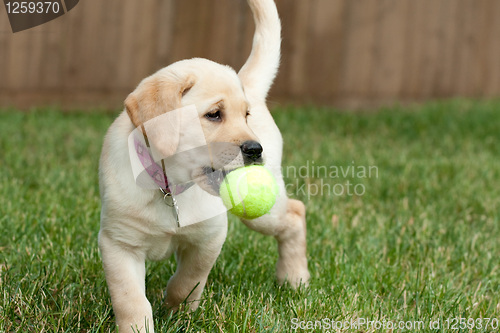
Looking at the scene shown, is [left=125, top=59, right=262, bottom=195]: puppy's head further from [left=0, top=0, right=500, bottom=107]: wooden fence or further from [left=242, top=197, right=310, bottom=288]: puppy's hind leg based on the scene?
[left=0, top=0, right=500, bottom=107]: wooden fence

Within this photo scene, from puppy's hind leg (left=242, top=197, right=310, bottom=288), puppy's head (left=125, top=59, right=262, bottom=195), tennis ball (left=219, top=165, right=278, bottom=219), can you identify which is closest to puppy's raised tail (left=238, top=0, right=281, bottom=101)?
puppy's hind leg (left=242, top=197, right=310, bottom=288)

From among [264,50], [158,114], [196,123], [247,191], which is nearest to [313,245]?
[264,50]

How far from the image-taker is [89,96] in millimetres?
7250

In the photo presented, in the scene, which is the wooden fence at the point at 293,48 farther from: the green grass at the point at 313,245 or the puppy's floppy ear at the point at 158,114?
the puppy's floppy ear at the point at 158,114

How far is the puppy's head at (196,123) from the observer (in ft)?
7.55

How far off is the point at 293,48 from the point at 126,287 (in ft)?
19.2

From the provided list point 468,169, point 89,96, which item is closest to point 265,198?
point 468,169

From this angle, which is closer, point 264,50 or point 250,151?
point 250,151

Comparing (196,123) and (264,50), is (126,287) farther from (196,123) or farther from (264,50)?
(264,50)

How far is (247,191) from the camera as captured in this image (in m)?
2.38

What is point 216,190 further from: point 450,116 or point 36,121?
point 450,116

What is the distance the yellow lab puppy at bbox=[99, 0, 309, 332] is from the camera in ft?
7.64

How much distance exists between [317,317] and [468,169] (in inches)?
118

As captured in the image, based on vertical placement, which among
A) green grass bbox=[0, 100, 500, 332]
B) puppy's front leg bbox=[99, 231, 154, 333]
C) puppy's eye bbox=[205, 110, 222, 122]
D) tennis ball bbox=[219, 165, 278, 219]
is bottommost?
green grass bbox=[0, 100, 500, 332]
